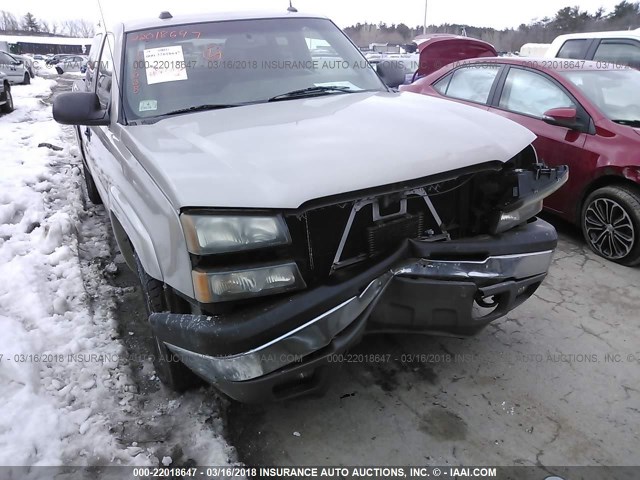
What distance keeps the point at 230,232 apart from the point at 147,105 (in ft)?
4.33

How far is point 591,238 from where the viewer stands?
4203mm

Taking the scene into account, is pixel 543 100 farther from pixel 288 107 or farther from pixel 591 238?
pixel 288 107

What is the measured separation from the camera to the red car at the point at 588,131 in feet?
12.8

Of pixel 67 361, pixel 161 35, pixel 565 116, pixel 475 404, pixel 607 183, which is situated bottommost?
pixel 475 404

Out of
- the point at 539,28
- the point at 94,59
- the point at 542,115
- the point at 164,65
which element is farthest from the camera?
the point at 539,28

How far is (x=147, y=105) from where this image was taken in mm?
2793

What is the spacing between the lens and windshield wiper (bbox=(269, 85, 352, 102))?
2.99 metres

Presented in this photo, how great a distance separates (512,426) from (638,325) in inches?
55.3

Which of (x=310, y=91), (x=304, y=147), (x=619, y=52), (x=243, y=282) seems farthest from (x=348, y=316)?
(x=619, y=52)

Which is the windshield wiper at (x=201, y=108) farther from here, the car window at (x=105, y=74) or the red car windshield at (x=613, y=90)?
the red car windshield at (x=613, y=90)

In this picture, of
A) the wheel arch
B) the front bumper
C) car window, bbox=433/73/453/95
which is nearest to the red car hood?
car window, bbox=433/73/453/95

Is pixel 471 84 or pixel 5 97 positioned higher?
pixel 471 84

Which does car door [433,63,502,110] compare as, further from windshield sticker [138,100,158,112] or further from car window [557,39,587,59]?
windshield sticker [138,100,158,112]

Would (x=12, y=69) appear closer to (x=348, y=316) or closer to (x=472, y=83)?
(x=472, y=83)
